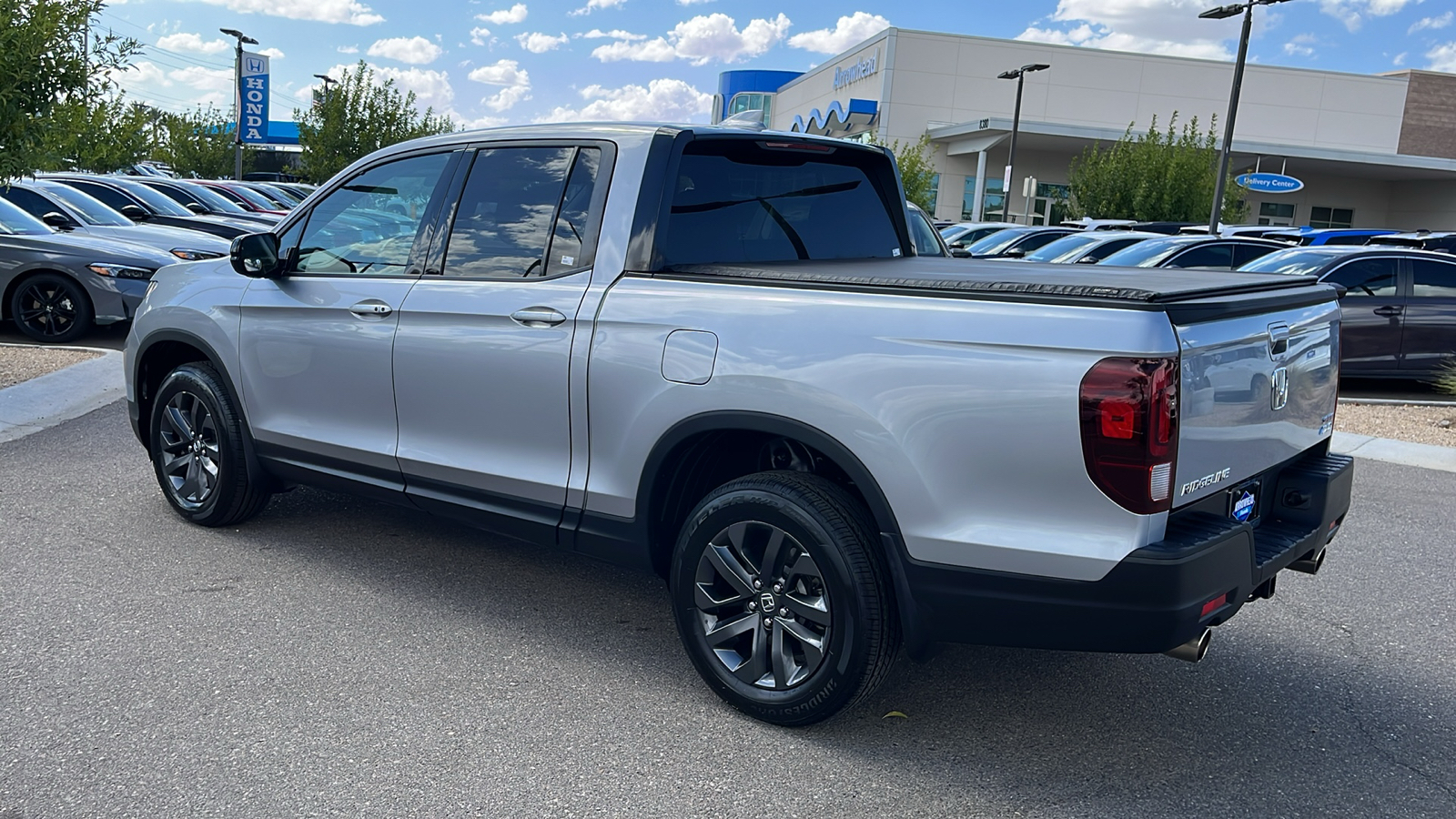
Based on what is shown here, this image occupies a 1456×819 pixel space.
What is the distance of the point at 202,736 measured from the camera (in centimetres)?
345

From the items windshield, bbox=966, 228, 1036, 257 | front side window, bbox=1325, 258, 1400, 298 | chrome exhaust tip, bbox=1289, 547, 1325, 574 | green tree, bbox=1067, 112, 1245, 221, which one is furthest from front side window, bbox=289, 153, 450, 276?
green tree, bbox=1067, 112, 1245, 221

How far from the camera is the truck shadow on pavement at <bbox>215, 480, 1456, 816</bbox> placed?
11.0ft

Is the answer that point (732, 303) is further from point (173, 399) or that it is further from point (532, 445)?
point (173, 399)

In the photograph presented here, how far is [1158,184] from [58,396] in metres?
32.0

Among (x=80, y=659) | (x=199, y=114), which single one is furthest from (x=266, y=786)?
(x=199, y=114)

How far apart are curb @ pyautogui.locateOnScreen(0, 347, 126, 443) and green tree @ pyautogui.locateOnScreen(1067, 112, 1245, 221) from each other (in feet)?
101

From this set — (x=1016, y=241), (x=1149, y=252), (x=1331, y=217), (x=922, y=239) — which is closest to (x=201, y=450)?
(x=922, y=239)

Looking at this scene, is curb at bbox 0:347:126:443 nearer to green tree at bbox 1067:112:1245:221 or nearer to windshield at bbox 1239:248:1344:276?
windshield at bbox 1239:248:1344:276

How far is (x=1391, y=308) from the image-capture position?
11.5 m

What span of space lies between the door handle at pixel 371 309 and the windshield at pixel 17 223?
30.0 feet

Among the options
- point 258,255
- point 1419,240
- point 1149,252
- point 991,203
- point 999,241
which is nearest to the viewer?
point 258,255

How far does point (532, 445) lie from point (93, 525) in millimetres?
2809

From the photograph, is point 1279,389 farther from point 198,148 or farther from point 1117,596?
point 198,148

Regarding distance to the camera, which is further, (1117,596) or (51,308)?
(51,308)
